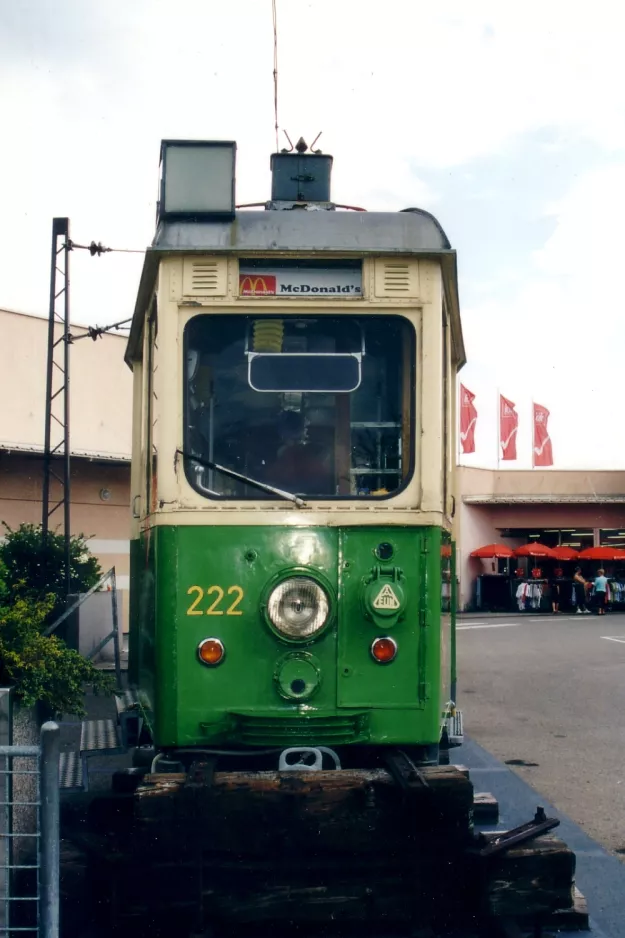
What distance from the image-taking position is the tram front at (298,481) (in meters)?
4.74

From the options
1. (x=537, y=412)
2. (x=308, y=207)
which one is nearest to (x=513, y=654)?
(x=308, y=207)

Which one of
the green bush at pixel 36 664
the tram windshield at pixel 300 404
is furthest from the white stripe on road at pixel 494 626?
the tram windshield at pixel 300 404

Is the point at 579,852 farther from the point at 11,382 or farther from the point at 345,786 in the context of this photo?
the point at 11,382

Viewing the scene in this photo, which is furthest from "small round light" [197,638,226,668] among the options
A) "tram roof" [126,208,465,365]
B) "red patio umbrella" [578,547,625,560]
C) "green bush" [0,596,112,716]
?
"red patio umbrella" [578,547,625,560]

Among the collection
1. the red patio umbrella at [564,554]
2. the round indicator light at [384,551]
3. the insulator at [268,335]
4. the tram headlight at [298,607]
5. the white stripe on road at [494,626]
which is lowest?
the white stripe on road at [494,626]

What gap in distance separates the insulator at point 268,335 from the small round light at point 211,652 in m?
1.36

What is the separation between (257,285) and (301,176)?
2207 millimetres

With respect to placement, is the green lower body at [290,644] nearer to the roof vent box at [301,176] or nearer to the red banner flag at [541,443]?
the roof vent box at [301,176]

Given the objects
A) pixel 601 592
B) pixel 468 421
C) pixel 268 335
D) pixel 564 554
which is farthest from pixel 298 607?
pixel 468 421

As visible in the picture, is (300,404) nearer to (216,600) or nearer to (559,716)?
(216,600)

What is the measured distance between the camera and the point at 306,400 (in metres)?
4.95

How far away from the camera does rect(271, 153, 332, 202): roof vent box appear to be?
6.93 meters

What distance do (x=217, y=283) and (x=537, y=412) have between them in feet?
133

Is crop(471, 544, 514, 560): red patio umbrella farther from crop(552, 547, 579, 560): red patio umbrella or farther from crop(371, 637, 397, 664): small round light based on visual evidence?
crop(371, 637, 397, 664): small round light
